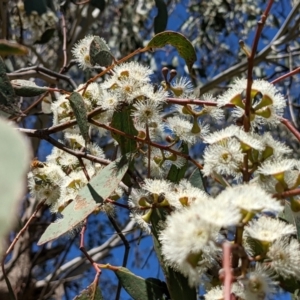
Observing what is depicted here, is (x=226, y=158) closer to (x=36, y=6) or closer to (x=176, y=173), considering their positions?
(x=176, y=173)

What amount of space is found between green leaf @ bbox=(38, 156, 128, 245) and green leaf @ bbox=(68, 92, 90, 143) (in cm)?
7

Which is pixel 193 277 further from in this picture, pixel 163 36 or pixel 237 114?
pixel 163 36

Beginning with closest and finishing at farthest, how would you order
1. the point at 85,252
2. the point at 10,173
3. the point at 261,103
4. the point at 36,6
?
1. the point at 10,173
2. the point at 261,103
3. the point at 85,252
4. the point at 36,6

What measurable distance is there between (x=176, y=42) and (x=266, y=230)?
529mm

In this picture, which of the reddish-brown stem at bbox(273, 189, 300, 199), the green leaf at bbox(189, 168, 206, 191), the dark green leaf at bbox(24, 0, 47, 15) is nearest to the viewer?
the reddish-brown stem at bbox(273, 189, 300, 199)

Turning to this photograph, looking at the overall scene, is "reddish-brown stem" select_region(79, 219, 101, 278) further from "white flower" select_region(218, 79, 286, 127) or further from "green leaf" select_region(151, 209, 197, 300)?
"white flower" select_region(218, 79, 286, 127)

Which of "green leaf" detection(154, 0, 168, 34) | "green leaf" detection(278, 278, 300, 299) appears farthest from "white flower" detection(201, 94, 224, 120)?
"green leaf" detection(154, 0, 168, 34)

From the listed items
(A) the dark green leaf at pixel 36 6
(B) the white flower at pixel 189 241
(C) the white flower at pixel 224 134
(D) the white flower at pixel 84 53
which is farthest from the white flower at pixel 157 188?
(A) the dark green leaf at pixel 36 6

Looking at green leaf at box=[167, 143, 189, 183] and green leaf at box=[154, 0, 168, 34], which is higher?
green leaf at box=[154, 0, 168, 34]

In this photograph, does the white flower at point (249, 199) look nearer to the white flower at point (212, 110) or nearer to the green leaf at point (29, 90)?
the white flower at point (212, 110)

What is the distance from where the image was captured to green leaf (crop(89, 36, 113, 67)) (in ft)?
3.38

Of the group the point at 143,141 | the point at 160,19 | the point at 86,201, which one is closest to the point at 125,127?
the point at 143,141

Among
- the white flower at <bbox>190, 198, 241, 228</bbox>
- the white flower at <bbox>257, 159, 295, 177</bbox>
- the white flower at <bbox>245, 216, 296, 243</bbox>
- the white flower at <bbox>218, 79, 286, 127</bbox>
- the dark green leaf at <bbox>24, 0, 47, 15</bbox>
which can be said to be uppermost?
the dark green leaf at <bbox>24, 0, 47, 15</bbox>

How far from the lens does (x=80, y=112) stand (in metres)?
0.92
